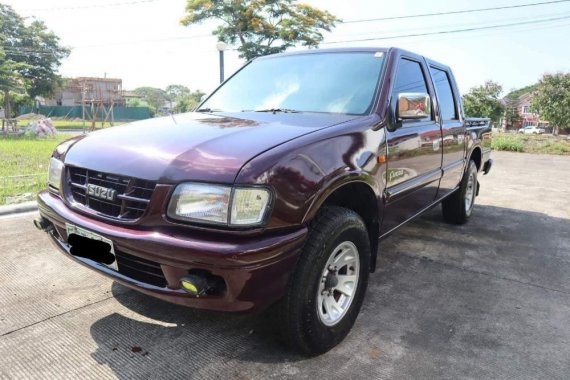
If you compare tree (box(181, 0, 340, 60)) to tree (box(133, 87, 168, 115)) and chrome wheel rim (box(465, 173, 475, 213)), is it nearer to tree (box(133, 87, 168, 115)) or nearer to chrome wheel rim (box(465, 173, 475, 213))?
chrome wheel rim (box(465, 173, 475, 213))

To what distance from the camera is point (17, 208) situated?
4.88 meters

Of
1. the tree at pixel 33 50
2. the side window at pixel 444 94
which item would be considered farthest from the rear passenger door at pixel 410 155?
the tree at pixel 33 50

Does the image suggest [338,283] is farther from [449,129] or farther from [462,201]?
[462,201]

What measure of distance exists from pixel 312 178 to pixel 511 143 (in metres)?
17.7

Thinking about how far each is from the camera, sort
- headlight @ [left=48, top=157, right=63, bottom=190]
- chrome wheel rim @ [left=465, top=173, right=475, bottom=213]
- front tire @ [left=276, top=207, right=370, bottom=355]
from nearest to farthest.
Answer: front tire @ [left=276, top=207, right=370, bottom=355] → headlight @ [left=48, top=157, right=63, bottom=190] → chrome wheel rim @ [left=465, top=173, right=475, bottom=213]

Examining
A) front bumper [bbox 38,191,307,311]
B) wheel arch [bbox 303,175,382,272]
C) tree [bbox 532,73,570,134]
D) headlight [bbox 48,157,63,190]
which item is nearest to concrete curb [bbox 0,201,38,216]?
headlight [bbox 48,157,63,190]

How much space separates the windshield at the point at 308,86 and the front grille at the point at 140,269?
1.46 metres

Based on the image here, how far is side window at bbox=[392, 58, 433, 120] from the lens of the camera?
3.09m

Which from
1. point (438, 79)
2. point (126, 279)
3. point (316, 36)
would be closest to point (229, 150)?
point (126, 279)

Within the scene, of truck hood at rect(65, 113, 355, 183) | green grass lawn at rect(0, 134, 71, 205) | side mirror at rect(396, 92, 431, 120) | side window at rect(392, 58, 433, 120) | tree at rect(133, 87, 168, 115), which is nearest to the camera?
truck hood at rect(65, 113, 355, 183)

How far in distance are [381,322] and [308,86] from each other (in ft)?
5.57

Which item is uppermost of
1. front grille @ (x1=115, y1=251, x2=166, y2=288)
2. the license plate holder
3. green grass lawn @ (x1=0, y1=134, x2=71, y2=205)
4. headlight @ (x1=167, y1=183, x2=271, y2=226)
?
headlight @ (x1=167, y1=183, x2=271, y2=226)

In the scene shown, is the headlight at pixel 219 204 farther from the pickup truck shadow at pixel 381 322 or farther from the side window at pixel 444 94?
the side window at pixel 444 94

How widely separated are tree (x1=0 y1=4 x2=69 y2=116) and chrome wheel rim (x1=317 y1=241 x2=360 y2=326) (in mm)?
38557
